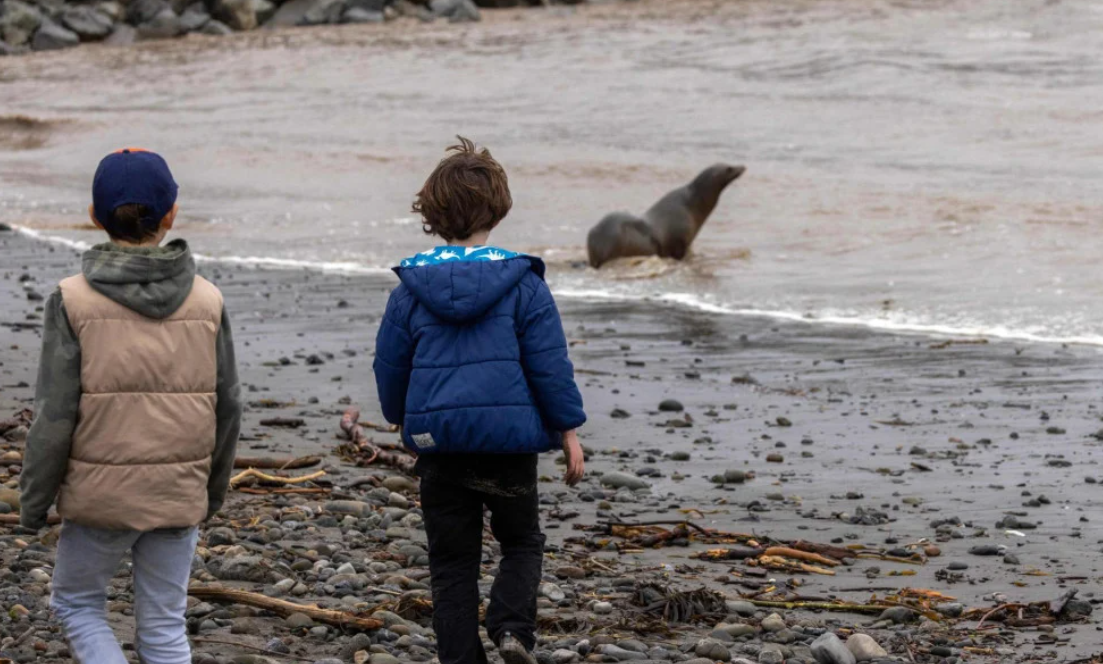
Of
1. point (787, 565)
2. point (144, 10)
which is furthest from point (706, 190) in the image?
point (144, 10)

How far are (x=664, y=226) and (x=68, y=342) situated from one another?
13945 millimetres

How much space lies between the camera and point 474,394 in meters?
3.81

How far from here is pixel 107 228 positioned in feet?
11.4

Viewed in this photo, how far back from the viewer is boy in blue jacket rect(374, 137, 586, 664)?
3.82 metres

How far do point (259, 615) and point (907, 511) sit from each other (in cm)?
311

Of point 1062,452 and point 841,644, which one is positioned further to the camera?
point 1062,452

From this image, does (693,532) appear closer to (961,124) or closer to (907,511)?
(907,511)

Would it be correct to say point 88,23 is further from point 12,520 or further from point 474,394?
point 474,394

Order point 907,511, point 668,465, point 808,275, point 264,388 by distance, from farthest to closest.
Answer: point 808,275 → point 264,388 → point 668,465 → point 907,511

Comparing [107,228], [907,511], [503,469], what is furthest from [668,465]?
[107,228]

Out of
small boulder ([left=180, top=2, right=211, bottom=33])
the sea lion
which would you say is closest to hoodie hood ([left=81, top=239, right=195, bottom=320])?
the sea lion

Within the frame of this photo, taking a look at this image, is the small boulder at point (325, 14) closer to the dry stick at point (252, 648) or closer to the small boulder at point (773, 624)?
the small boulder at point (773, 624)

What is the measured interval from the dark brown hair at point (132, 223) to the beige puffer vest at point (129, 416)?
0.14 m

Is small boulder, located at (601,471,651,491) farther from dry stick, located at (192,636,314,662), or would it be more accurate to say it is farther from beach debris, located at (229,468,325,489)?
dry stick, located at (192,636,314,662)
